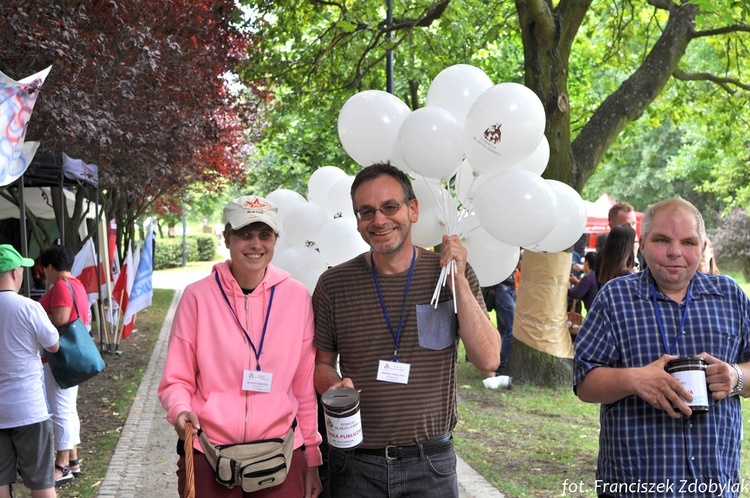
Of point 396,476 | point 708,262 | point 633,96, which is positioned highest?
A: point 633,96

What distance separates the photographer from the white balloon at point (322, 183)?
5961 mm

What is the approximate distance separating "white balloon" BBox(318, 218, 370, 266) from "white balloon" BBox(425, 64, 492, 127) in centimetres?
95

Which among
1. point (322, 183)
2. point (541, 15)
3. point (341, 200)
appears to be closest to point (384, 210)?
point (341, 200)

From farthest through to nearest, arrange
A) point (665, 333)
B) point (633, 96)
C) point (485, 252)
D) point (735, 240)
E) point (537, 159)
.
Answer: point (735, 240)
point (633, 96)
point (537, 159)
point (485, 252)
point (665, 333)

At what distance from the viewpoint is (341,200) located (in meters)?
5.57

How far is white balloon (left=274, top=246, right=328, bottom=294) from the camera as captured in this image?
5.19 m

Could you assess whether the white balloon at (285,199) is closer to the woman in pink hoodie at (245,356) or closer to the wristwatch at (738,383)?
the woman in pink hoodie at (245,356)

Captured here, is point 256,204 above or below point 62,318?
above

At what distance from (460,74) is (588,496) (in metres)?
3.44

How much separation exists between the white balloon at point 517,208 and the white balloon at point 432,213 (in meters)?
0.18

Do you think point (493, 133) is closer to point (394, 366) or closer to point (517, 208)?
point (517, 208)

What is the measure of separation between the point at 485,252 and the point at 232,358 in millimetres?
1947

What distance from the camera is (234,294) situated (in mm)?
3330

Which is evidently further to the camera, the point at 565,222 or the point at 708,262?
the point at 708,262
